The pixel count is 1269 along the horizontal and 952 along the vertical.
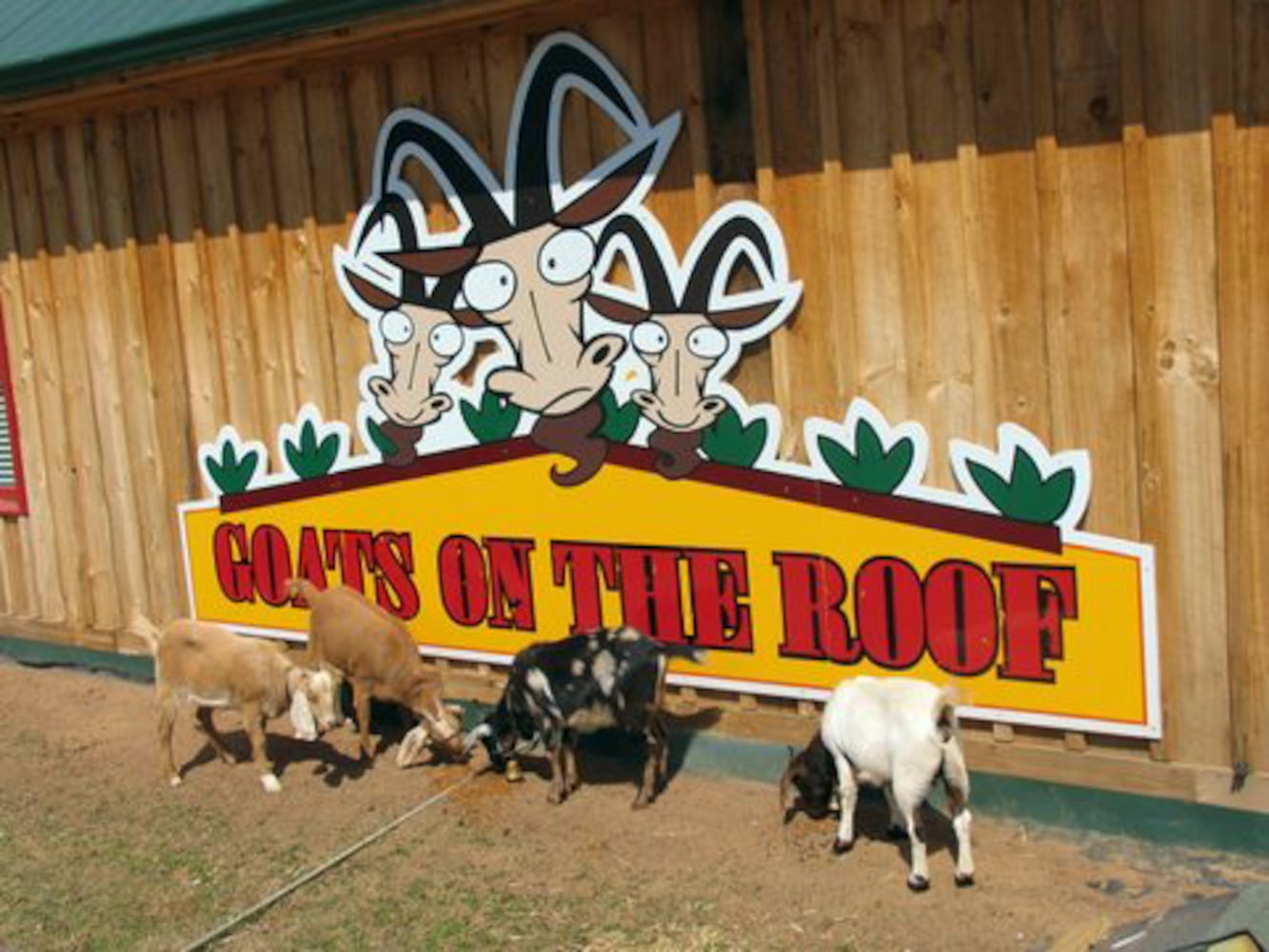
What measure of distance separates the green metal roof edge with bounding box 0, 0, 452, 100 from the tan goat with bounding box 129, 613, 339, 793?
135 inches

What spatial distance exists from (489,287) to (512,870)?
3261mm

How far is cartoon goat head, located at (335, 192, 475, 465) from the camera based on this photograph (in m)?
8.49

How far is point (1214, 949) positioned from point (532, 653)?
4517 mm

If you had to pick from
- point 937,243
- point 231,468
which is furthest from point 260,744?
point 937,243

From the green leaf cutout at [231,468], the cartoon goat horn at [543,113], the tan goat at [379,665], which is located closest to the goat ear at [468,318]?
the cartoon goat horn at [543,113]

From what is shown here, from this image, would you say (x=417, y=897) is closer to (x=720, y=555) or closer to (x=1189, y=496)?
(x=720, y=555)

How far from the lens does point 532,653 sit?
786cm

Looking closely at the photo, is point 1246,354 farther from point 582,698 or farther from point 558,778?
point 558,778

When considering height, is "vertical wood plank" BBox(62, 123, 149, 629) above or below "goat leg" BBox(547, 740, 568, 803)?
above

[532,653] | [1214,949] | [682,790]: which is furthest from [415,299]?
[1214,949]

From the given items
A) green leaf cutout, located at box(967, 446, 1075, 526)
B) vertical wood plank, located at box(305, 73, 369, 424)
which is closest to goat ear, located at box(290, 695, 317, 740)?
vertical wood plank, located at box(305, 73, 369, 424)

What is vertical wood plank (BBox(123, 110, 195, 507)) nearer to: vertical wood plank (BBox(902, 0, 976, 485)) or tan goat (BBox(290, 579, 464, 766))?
tan goat (BBox(290, 579, 464, 766))

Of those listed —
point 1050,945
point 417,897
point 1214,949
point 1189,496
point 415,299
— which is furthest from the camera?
point 415,299

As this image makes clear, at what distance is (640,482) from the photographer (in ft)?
26.1
